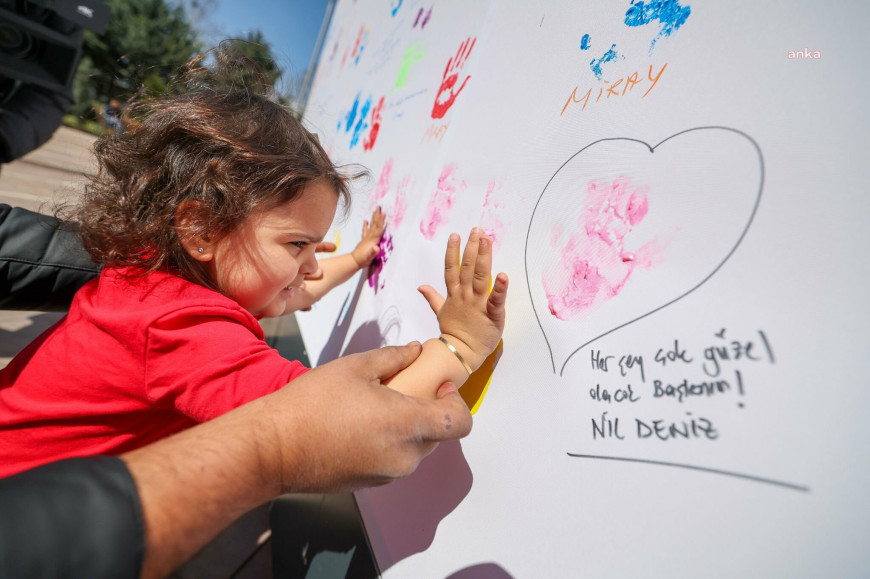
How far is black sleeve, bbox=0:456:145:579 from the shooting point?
0.29 metres

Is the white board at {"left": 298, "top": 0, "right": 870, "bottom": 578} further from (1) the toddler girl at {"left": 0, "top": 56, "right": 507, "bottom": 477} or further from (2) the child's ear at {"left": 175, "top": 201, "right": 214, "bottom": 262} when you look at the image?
(2) the child's ear at {"left": 175, "top": 201, "right": 214, "bottom": 262}

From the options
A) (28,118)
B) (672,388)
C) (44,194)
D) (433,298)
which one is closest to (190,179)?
(433,298)

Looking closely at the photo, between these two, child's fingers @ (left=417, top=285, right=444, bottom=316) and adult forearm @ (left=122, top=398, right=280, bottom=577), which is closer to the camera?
adult forearm @ (left=122, top=398, right=280, bottom=577)

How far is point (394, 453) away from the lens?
0.43m

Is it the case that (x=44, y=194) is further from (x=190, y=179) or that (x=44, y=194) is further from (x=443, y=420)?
(x=443, y=420)

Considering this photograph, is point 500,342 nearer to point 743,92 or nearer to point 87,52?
point 743,92

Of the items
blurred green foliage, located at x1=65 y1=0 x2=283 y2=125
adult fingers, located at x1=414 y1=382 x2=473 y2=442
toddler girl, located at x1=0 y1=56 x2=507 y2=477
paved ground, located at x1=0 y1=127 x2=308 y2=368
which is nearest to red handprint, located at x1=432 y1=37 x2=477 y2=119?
toddler girl, located at x1=0 y1=56 x2=507 y2=477

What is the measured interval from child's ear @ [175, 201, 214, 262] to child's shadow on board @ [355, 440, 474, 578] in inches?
19.8

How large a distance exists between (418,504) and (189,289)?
473mm

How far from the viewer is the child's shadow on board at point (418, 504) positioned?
0.58 m

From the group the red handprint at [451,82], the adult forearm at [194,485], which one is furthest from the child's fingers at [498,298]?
the red handprint at [451,82]

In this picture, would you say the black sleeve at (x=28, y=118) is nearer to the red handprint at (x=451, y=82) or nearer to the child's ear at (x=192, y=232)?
the child's ear at (x=192, y=232)

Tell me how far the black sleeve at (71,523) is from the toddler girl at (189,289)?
201 mm

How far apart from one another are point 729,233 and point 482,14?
0.66 meters
